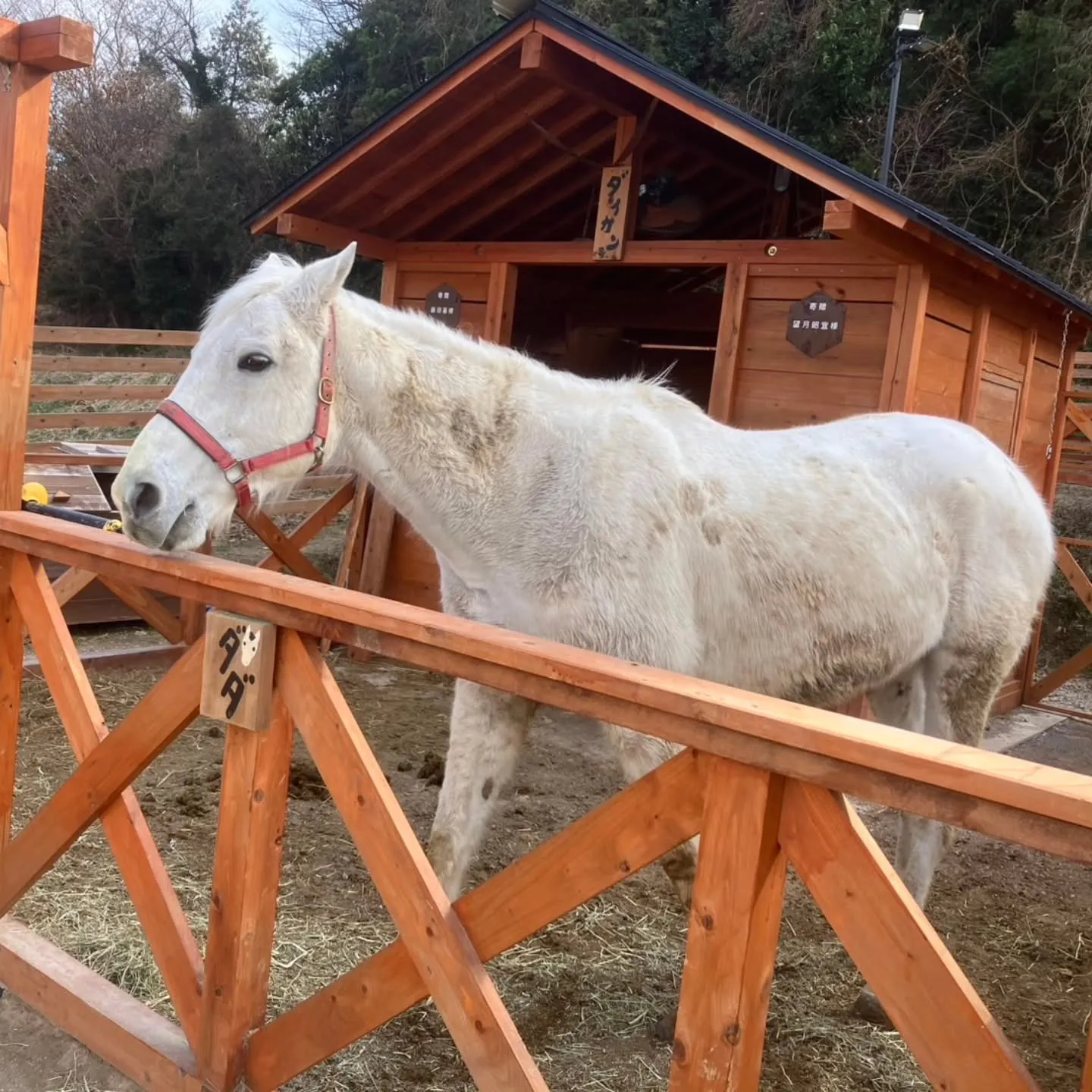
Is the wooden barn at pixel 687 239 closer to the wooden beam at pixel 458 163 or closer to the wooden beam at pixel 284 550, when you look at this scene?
the wooden beam at pixel 458 163

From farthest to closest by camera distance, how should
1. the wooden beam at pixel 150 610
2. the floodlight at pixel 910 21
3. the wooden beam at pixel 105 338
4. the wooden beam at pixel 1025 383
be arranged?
the floodlight at pixel 910 21 → the wooden beam at pixel 105 338 → the wooden beam at pixel 1025 383 → the wooden beam at pixel 150 610

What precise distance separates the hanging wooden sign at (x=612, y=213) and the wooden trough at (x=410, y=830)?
3.27 m

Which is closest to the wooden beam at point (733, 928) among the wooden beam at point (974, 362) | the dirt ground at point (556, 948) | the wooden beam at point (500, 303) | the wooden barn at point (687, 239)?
the dirt ground at point (556, 948)

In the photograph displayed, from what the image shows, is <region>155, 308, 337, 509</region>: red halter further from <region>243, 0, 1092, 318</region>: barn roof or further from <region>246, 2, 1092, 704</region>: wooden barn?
<region>243, 0, 1092, 318</region>: barn roof

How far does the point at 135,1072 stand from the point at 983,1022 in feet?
6.38

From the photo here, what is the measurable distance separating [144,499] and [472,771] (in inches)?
46.2

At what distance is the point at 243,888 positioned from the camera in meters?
1.89

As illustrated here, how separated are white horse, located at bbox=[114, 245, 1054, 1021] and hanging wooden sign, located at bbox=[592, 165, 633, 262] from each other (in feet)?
8.13

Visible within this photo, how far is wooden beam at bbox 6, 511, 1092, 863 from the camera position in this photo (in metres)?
0.99

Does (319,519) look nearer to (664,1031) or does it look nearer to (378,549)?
(378,549)

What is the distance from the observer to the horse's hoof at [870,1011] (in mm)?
2785

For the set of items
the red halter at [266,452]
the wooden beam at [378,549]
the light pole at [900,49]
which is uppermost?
the light pole at [900,49]

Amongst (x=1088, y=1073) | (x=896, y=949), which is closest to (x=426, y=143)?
(x=896, y=949)

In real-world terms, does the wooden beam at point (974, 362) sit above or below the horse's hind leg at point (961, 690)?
above
